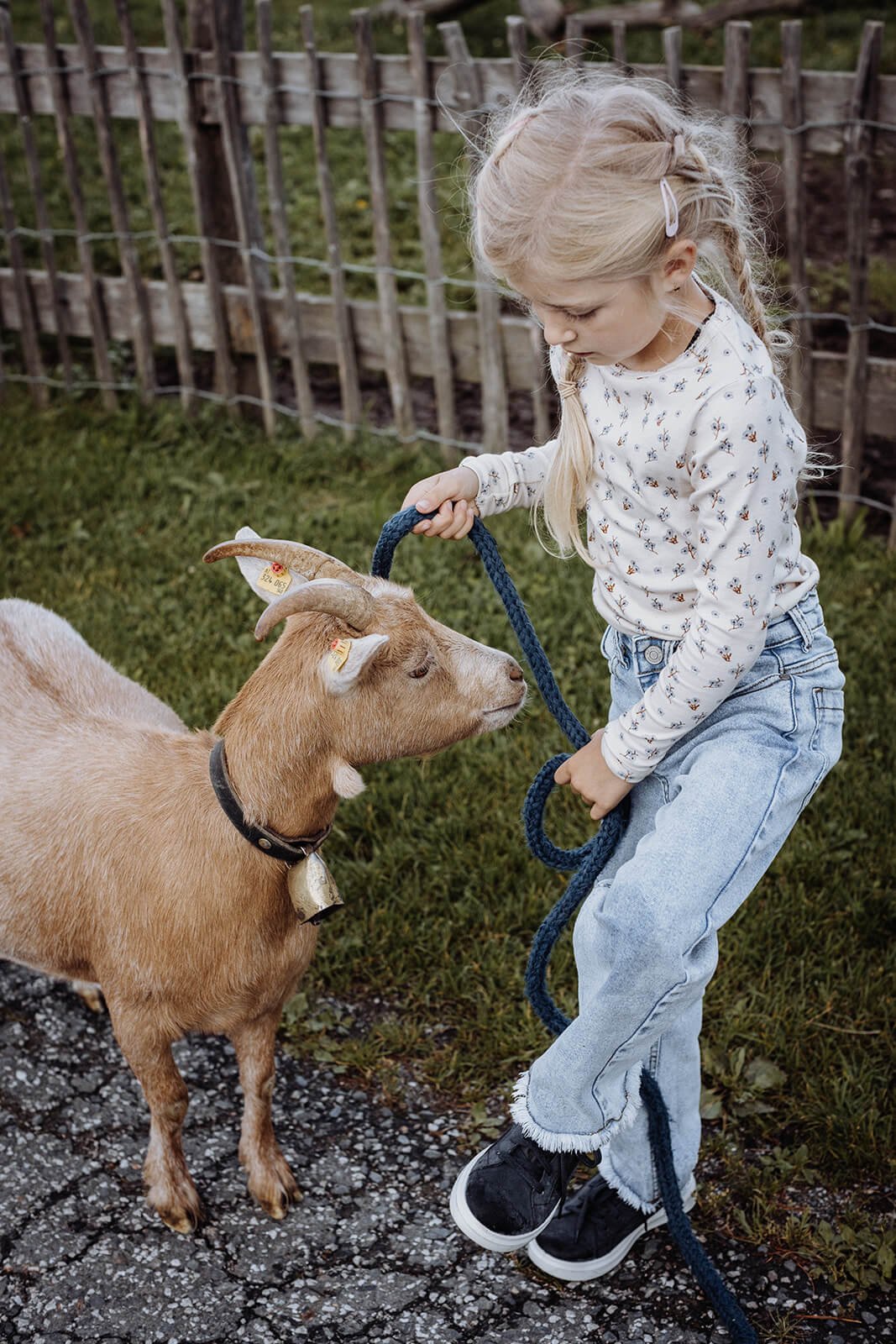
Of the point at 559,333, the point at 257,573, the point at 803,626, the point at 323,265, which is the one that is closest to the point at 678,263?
the point at 559,333

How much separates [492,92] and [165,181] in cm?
457

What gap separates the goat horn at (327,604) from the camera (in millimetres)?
2414

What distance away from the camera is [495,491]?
2855 millimetres

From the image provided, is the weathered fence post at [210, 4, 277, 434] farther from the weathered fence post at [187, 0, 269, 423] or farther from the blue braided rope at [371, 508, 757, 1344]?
the blue braided rope at [371, 508, 757, 1344]

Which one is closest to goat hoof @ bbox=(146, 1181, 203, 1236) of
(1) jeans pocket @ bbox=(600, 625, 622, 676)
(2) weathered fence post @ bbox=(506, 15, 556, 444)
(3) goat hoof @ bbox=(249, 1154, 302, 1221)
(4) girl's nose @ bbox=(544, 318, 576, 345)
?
(3) goat hoof @ bbox=(249, 1154, 302, 1221)

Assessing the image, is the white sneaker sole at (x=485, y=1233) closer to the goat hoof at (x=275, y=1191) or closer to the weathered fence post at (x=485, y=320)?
the goat hoof at (x=275, y=1191)

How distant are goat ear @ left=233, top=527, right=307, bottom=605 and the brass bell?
0.57 m

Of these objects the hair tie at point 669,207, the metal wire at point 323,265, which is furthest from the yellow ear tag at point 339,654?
the metal wire at point 323,265

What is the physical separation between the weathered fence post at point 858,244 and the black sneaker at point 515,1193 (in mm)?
3144

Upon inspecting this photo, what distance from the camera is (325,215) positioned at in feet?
20.2

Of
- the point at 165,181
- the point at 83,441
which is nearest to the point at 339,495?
the point at 83,441

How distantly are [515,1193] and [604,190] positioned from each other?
192 cm

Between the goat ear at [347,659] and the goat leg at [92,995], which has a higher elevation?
the goat ear at [347,659]

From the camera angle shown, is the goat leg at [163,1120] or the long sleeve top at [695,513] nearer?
the long sleeve top at [695,513]
